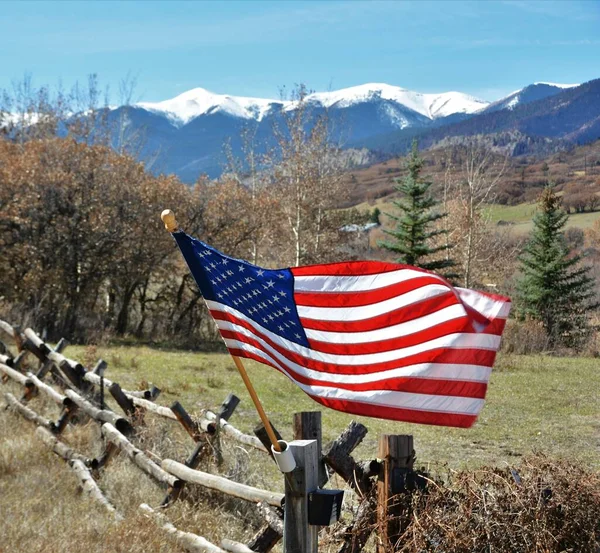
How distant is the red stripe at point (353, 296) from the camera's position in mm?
4375

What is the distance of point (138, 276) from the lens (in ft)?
91.7

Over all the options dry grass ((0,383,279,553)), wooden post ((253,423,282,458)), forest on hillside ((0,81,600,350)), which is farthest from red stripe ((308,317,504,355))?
forest on hillside ((0,81,600,350))

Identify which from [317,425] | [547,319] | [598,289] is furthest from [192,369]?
[598,289]

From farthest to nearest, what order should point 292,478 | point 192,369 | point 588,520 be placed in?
point 192,369 < point 588,520 < point 292,478

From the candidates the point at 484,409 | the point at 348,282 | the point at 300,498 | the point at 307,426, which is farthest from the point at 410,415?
the point at 484,409

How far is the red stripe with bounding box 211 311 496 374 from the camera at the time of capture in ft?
13.5

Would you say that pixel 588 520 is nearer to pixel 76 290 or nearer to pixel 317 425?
pixel 317 425

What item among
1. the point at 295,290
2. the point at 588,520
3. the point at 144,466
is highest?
the point at 295,290

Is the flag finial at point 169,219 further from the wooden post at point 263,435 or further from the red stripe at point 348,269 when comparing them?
the wooden post at point 263,435

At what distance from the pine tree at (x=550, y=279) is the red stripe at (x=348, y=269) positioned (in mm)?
30500

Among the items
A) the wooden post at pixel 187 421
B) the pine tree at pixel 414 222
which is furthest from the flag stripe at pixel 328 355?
the pine tree at pixel 414 222

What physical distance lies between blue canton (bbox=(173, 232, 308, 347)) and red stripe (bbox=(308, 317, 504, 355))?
0.16 meters

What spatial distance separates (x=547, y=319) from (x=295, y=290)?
3112 centimetres

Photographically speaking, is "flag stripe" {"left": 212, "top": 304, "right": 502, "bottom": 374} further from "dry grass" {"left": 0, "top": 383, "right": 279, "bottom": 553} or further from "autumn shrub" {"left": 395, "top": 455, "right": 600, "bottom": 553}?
"dry grass" {"left": 0, "top": 383, "right": 279, "bottom": 553}
